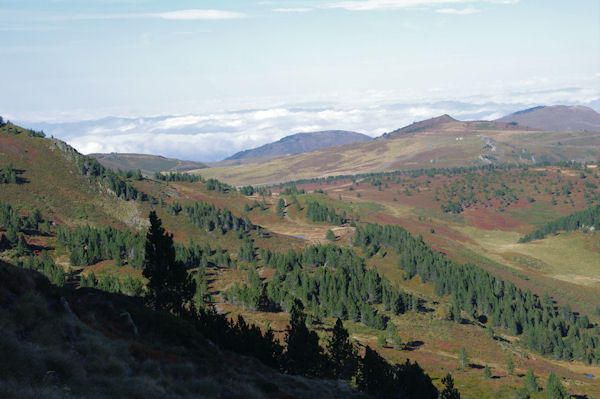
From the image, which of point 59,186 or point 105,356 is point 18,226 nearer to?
point 59,186

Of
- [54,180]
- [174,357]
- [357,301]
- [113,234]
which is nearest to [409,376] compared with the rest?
[174,357]

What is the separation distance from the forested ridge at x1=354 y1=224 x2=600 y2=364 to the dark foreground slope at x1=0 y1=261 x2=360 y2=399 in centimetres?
9208

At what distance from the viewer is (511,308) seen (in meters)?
125

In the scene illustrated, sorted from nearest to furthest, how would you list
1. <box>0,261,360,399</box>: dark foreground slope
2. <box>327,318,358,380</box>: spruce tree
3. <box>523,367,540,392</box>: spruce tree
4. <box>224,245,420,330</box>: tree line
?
<box>0,261,360,399</box>: dark foreground slope < <box>327,318,358,380</box>: spruce tree < <box>523,367,540,392</box>: spruce tree < <box>224,245,420,330</box>: tree line

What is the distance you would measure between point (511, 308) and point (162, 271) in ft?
389

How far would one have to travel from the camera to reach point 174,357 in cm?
2972

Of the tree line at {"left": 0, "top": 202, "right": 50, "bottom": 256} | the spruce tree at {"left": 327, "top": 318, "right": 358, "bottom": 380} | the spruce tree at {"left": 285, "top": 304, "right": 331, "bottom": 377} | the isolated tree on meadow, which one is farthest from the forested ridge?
the tree line at {"left": 0, "top": 202, "right": 50, "bottom": 256}

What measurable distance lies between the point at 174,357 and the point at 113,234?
114 meters

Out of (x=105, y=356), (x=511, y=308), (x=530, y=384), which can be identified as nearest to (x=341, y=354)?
(x=530, y=384)

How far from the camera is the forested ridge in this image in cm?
10644

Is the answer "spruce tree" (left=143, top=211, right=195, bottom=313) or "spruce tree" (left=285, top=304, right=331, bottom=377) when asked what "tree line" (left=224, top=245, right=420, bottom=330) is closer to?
"spruce tree" (left=285, top=304, right=331, bottom=377)

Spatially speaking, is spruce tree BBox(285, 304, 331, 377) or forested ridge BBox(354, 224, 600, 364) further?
forested ridge BBox(354, 224, 600, 364)

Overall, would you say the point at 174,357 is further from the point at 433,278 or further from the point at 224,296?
the point at 433,278

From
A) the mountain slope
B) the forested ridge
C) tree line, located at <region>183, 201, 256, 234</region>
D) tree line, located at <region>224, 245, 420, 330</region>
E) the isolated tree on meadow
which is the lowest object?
the forested ridge
